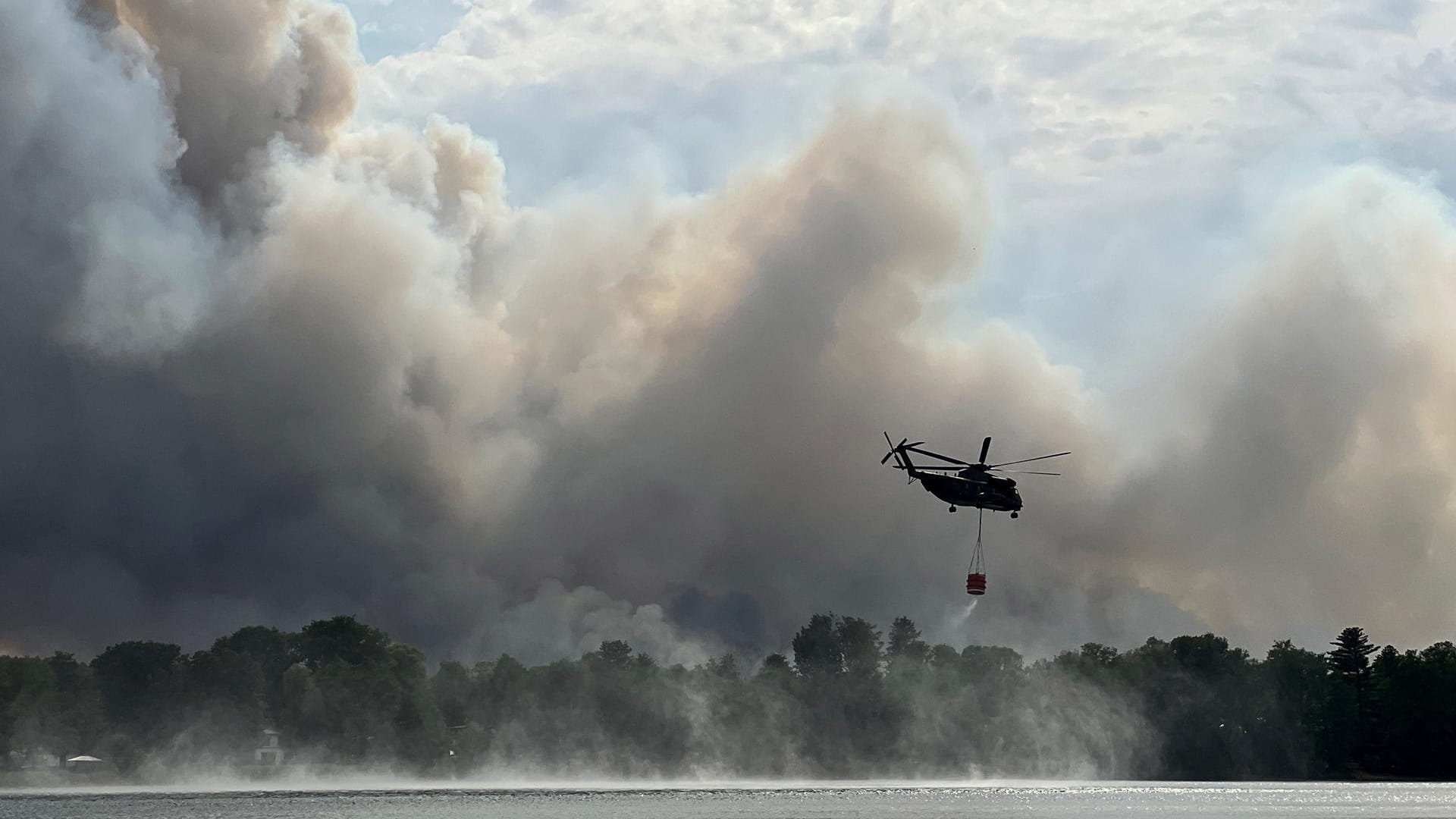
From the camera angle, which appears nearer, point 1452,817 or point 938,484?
point 938,484

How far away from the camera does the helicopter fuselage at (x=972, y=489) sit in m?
171

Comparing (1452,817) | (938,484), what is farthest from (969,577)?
(1452,817)

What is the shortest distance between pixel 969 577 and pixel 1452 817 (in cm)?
6946

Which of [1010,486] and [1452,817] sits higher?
[1010,486]

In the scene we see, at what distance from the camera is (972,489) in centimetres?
17112

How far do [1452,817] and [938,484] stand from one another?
246ft

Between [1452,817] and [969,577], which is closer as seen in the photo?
[969,577]

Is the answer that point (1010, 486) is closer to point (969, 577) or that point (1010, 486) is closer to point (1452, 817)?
point (969, 577)

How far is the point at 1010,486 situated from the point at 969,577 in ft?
33.1

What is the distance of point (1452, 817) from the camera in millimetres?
196125

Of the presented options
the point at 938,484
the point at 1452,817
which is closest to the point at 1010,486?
the point at 938,484

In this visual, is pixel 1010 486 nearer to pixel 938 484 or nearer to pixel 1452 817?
pixel 938 484

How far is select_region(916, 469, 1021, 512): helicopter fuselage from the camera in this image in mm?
170750

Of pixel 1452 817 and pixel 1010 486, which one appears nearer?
pixel 1010 486
